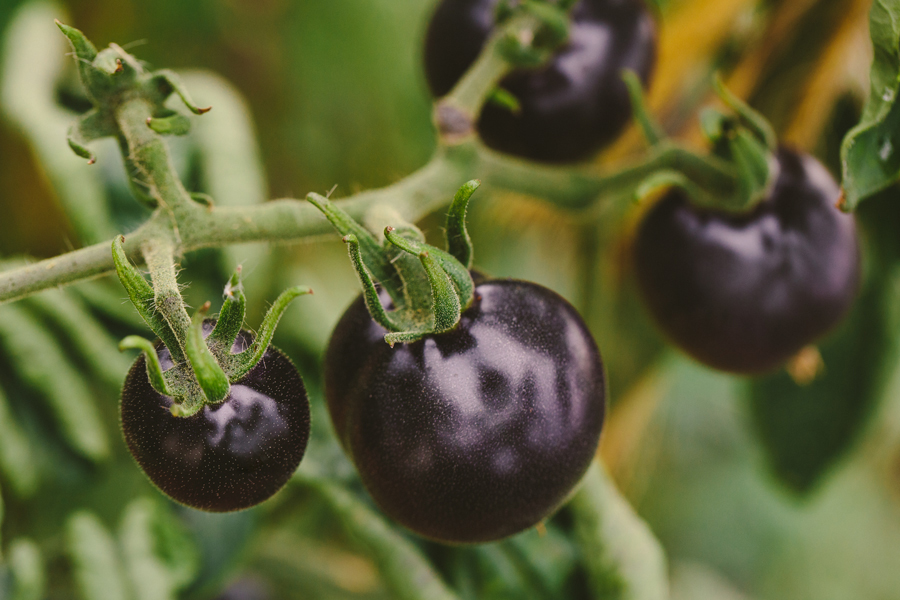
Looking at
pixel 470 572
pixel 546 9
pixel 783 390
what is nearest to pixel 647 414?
pixel 783 390

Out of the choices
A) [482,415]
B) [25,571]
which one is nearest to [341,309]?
[25,571]

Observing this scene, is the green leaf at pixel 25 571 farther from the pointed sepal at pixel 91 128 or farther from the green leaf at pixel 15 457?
the pointed sepal at pixel 91 128

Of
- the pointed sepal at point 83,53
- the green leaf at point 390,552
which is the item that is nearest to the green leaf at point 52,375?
the green leaf at point 390,552

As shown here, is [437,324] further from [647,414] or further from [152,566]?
[647,414]

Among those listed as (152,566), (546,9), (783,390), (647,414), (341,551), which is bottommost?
(341,551)

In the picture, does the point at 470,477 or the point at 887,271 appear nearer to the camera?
the point at 470,477

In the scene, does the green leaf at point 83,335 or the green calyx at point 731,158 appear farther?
the green leaf at point 83,335

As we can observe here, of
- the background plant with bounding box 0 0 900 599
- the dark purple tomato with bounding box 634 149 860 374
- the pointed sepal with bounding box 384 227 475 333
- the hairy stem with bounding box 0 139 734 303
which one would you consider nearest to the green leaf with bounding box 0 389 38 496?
the background plant with bounding box 0 0 900 599
